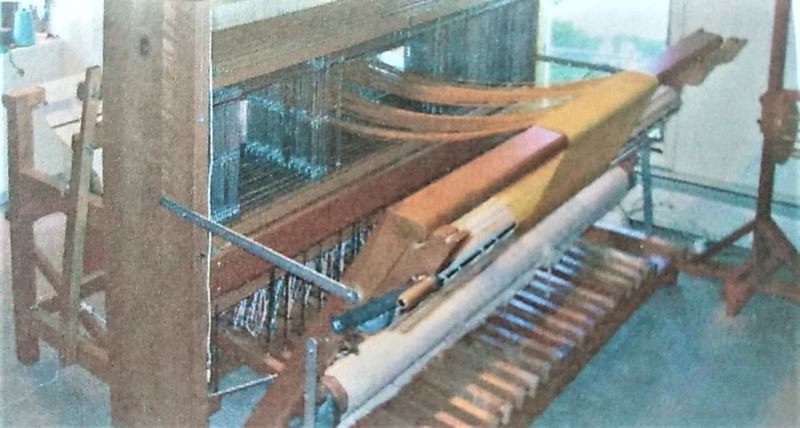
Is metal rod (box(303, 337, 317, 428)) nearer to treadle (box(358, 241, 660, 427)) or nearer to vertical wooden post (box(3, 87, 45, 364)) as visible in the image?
treadle (box(358, 241, 660, 427))

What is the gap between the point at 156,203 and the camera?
1.40 m

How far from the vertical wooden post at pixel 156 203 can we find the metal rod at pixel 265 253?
0.02 m

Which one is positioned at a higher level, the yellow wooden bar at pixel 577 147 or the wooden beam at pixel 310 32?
the wooden beam at pixel 310 32

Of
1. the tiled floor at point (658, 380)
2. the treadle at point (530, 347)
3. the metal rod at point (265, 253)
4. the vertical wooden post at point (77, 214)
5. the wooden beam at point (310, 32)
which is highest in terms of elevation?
the wooden beam at point (310, 32)

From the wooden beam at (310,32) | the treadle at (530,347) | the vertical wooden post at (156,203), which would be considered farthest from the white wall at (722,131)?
the vertical wooden post at (156,203)

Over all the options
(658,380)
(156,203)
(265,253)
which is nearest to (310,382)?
(265,253)

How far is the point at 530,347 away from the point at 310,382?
0.87 metres

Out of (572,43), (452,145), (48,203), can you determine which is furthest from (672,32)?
(48,203)

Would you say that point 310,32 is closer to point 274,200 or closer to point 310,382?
point 274,200

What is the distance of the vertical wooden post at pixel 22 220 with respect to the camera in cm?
197

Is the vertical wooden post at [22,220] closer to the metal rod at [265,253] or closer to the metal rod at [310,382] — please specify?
the metal rod at [265,253]

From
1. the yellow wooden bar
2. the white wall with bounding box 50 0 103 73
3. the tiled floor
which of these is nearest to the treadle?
the tiled floor

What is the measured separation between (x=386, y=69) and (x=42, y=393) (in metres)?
0.97

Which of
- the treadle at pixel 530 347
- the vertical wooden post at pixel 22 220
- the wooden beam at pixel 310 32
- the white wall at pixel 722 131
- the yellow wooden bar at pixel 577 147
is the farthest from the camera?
the white wall at pixel 722 131
